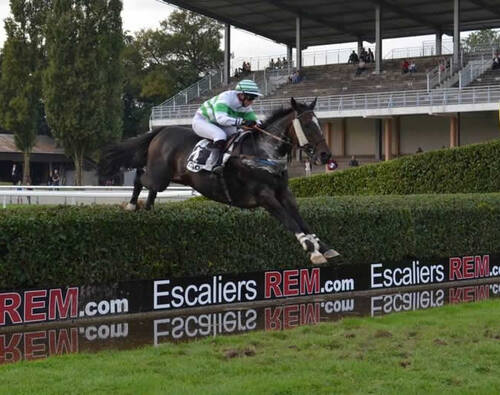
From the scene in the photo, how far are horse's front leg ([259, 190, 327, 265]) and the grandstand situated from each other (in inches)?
1103

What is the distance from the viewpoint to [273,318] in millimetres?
10719

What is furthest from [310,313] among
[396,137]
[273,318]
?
[396,137]

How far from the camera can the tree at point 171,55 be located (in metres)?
64.0

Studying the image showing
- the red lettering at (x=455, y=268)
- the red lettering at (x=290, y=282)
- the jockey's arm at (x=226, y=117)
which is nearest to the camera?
the jockey's arm at (x=226, y=117)

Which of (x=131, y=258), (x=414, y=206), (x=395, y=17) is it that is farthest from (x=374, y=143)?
(x=131, y=258)

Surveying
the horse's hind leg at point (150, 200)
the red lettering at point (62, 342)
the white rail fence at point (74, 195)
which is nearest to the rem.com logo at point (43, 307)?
the red lettering at point (62, 342)

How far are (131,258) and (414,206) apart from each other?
19.6ft

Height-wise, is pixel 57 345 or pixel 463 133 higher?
pixel 463 133

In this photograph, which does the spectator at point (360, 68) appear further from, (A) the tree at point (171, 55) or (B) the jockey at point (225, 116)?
(B) the jockey at point (225, 116)

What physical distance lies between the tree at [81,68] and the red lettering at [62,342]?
32092 mm

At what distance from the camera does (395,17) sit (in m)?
46.1

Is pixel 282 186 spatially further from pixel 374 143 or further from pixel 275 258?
pixel 374 143

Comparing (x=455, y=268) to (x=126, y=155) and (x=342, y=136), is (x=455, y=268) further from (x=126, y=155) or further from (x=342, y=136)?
(x=342, y=136)

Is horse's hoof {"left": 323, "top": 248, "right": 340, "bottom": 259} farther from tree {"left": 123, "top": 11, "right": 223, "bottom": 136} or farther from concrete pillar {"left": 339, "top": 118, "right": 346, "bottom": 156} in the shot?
tree {"left": 123, "top": 11, "right": 223, "bottom": 136}
